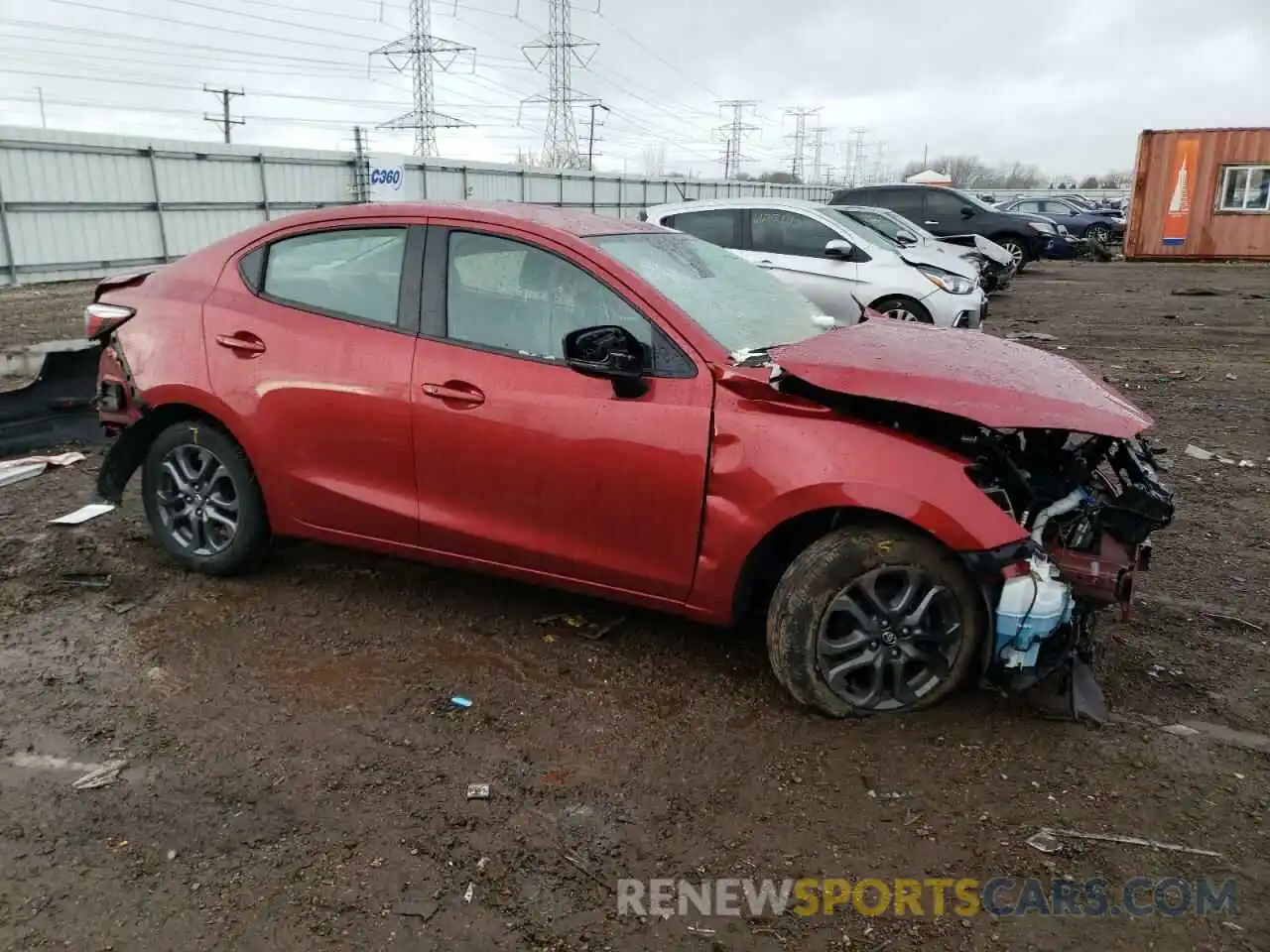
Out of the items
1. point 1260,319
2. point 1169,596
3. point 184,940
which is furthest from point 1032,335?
point 184,940

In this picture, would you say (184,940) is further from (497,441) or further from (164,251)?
(164,251)

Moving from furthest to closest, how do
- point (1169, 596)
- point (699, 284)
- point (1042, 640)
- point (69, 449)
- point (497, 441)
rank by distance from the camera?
point (69, 449), point (1169, 596), point (699, 284), point (497, 441), point (1042, 640)

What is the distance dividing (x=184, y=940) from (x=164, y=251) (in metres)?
20.0

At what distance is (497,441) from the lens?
3584 millimetres

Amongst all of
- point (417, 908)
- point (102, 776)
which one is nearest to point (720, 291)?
point (417, 908)

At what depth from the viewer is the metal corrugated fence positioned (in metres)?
16.8

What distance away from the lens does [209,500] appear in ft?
14.3

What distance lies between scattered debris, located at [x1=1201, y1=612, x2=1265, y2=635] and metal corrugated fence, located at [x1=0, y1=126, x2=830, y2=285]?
14.1 metres

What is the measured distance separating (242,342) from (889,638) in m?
2.87

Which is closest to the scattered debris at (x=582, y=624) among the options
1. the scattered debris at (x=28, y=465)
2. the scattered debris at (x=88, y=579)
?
the scattered debris at (x=88, y=579)

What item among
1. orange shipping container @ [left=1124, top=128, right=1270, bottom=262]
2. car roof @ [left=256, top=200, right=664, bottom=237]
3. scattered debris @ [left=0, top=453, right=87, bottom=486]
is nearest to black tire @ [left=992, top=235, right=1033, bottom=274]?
orange shipping container @ [left=1124, top=128, right=1270, bottom=262]

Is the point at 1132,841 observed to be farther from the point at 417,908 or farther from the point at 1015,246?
the point at 1015,246

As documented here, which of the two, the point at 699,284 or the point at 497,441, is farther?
the point at 699,284

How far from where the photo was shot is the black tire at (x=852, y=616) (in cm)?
310
